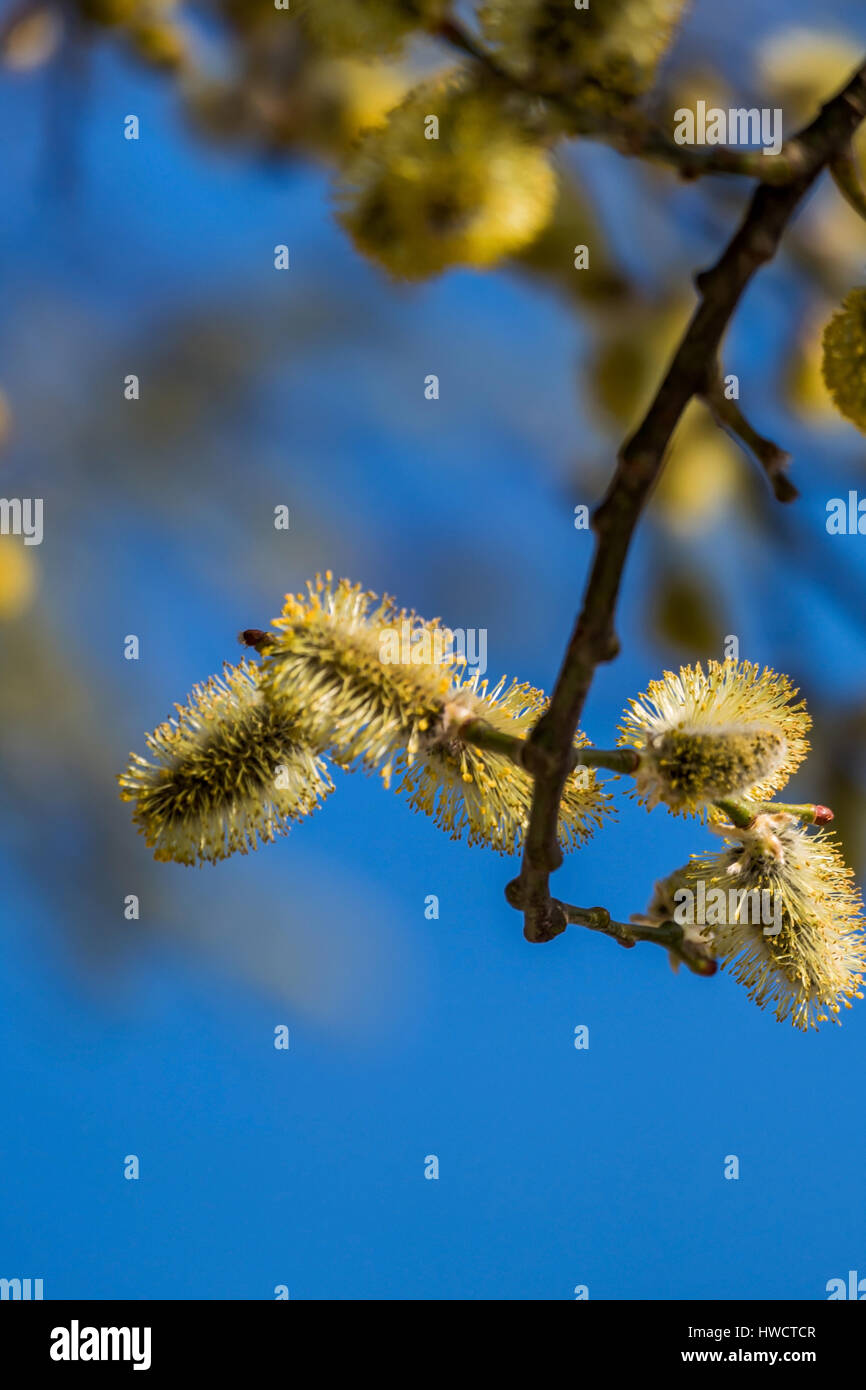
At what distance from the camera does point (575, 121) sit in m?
0.54

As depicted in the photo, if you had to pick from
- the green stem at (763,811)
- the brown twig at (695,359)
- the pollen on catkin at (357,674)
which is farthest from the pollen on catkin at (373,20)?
the green stem at (763,811)

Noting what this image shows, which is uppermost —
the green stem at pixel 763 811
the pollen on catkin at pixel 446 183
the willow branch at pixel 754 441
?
the pollen on catkin at pixel 446 183

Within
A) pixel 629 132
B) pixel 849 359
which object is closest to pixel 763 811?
pixel 849 359

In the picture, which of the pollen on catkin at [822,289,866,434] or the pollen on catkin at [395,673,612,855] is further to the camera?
the pollen on catkin at [395,673,612,855]

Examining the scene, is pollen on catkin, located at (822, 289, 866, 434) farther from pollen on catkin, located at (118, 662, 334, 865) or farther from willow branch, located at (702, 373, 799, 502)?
pollen on catkin, located at (118, 662, 334, 865)

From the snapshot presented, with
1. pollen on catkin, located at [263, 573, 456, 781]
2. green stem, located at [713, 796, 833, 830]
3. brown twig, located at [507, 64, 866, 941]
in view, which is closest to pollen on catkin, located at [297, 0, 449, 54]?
brown twig, located at [507, 64, 866, 941]

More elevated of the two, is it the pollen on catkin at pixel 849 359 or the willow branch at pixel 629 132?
the willow branch at pixel 629 132

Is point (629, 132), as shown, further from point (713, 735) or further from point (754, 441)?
point (713, 735)

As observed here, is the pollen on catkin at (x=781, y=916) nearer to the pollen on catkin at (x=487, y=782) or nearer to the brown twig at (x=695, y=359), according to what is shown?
the pollen on catkin at (x=487, y=782)

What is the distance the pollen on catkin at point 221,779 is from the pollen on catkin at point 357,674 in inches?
1.2

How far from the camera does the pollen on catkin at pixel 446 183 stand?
0.55m

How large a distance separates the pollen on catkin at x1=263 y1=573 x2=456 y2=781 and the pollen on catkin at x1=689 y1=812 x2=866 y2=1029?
0.20 meters

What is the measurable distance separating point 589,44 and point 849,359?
0.17 meters

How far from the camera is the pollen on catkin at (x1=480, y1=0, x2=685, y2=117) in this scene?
21.0 inches
